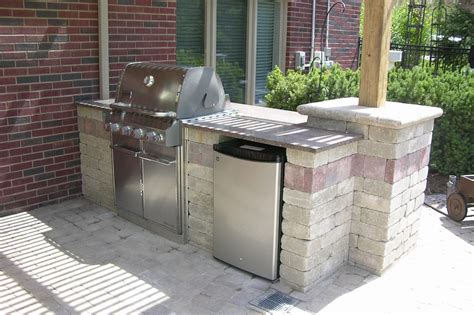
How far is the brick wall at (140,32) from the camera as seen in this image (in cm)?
540

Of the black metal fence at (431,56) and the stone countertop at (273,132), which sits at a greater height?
the black metal fence at (431,56)

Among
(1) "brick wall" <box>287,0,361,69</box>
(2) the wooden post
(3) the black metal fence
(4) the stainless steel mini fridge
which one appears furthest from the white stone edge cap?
(3) the black metal fence

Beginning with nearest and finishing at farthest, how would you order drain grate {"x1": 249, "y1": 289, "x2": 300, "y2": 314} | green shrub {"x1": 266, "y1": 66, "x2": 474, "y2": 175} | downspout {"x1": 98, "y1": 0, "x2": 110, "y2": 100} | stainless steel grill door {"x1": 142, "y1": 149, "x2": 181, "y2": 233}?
1. drain grate {"x1": 249, "y1": 289, "x2": 300, "y2": 314}
2. stainless steel grill door {"x1": 142, "y1": 149, "x2": 181, "y2": 233}
3. downspout {"x1": 98, "y1": 0, "x2": 110, "y2": 100}
4. green shrub {"x1": 266, "y1": 66, "x2": 474, "y2": 175}

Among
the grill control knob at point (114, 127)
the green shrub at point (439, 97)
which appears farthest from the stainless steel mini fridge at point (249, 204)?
the green shrub at point (439, 97)

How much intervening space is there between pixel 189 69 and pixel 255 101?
3553 mm

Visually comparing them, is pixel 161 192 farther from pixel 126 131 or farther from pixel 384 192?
pixel 384 192

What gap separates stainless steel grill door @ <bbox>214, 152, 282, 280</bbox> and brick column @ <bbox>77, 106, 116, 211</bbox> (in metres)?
1.52

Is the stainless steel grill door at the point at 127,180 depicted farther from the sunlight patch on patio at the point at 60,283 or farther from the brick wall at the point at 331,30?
the brick wall at the point at 331,30

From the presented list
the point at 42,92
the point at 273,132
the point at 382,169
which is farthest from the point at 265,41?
the point at 382,169

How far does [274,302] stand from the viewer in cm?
341

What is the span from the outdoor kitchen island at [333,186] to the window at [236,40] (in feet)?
8.49

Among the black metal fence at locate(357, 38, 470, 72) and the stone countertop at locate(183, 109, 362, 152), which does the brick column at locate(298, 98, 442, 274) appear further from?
the black metal fence at locate(357, 38, 470, 72)

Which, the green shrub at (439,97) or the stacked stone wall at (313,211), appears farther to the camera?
the green shrub at (439,97)

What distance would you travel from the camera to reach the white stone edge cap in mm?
3551
